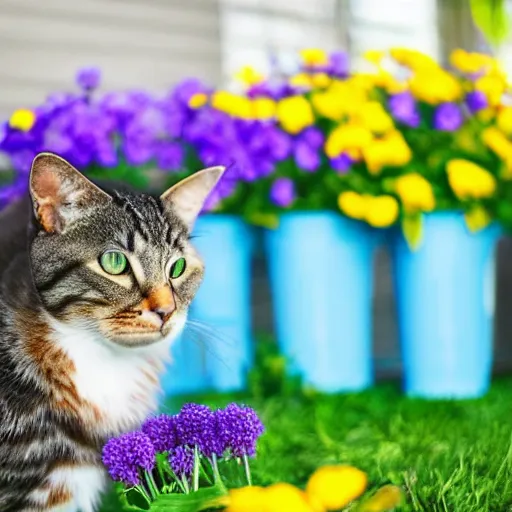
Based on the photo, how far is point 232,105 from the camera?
7.59ft

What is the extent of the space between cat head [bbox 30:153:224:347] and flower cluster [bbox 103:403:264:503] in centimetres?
15

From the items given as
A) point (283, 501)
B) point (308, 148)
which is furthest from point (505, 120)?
point (283, 501)

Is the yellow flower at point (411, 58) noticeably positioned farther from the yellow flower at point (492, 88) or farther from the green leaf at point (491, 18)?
the green leaf at point (491, 18)

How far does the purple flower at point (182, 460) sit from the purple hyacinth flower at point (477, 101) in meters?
1.73

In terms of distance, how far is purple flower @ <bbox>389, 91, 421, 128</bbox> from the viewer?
2375 mm

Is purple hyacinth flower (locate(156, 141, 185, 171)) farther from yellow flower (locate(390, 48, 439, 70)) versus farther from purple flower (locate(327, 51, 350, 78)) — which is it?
yellow flower (locate(390, 48, 439, 70))

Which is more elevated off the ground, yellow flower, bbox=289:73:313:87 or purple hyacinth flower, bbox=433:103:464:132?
yellow flower, bbox=289:73:313:87

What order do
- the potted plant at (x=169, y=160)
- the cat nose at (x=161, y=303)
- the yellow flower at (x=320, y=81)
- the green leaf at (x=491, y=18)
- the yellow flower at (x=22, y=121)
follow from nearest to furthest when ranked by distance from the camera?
the cat nose at (x=161, y=303), the yellow flower at (x=22, y=121), the potted plant at (x=169, y=160), the yellow flower at (x=320, y=81), the green leaf at (x=491, y=18)

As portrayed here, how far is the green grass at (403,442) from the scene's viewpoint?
1.18m

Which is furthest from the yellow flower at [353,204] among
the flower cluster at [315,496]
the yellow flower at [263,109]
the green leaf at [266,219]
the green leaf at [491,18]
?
the green leaf at [491,18]

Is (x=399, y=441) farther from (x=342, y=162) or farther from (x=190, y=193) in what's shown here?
(x=342, y=162)

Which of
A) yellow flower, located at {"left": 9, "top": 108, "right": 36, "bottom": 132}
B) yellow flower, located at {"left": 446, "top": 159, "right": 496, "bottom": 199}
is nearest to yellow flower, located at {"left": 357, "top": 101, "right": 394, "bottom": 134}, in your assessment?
yellow flower, located at {"left": 446, "top": 159, "right": 496, "bottom": 199}

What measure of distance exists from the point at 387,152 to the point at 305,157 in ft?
0.78

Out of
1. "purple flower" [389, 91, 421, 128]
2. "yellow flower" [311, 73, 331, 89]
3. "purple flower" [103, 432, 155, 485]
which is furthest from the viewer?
"yellow flower" [311, 73, 331, 89]
